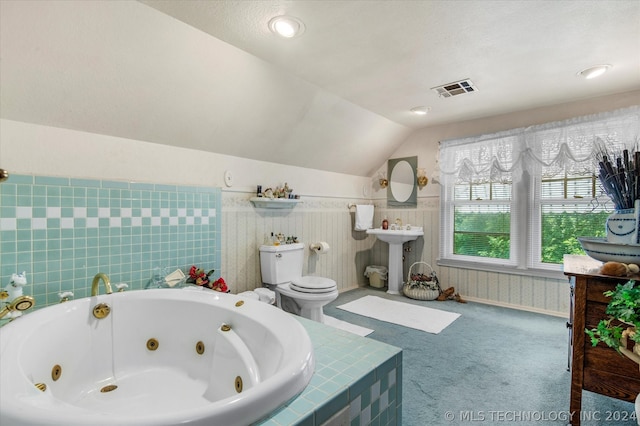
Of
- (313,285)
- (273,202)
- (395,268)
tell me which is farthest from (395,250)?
(273,202)

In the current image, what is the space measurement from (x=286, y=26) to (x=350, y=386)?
1912mm

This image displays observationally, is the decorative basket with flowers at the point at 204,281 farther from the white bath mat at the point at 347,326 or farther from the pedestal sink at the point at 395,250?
the pedestal sink at the point at 395,250

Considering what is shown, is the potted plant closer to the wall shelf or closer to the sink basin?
the wall shelf

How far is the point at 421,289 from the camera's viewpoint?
3.83m

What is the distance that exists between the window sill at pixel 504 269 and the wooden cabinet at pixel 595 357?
206 centimetres

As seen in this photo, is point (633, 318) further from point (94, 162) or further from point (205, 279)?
point (94, 162)

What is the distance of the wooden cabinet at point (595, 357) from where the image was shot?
4.48ft

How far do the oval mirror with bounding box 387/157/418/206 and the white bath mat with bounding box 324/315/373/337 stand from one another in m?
1.98

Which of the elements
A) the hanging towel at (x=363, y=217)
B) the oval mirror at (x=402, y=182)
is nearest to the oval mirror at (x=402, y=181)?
the oval mirror at (x=402, y=182)

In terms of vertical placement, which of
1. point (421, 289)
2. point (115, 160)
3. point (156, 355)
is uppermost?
point (115, 160)

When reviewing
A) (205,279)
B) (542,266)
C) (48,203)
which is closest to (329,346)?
(205,279)

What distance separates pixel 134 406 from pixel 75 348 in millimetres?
424

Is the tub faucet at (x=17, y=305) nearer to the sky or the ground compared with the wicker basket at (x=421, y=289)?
nearer to the sky

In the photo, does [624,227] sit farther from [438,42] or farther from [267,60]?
[267,60]
